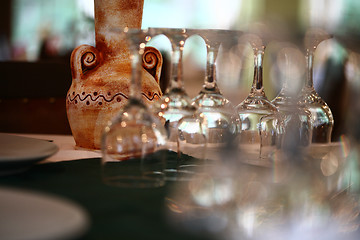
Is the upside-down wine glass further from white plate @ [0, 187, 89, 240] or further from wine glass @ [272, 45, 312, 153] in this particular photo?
white plate @ [0, 187, 89, 240]

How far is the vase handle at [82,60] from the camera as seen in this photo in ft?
3.31

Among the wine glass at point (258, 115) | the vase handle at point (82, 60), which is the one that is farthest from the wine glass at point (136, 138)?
the vase handle at point (82, 60)

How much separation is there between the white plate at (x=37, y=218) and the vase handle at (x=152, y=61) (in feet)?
2.12

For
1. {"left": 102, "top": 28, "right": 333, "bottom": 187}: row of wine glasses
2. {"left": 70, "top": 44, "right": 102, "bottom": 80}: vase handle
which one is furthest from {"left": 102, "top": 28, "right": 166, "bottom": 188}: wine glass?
{"left": 70, "top": 44, "right": 102, "bottom": 80}: vase handle

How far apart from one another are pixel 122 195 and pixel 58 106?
1.51 metres

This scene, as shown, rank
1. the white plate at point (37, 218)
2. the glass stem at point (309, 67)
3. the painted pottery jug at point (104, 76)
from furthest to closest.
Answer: the painted pottery jug at point (104, 76) → the glass stem at point (309, 67) → the white plate at point (37, 218)

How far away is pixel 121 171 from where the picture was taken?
0.69 metres

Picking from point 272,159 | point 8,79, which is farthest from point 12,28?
point 272,159

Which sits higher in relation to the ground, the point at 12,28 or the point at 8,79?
the point at 12,28

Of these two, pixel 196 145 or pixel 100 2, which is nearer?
pixel 196 145

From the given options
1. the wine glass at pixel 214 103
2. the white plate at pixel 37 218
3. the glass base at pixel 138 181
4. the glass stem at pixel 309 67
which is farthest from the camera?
the glass stem at pixel 309 67

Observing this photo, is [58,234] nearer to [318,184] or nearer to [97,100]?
[318,184]

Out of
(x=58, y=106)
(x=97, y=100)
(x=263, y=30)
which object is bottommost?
(x=58, y=106)

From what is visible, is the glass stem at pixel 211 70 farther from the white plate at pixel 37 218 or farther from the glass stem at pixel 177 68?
the white plate at pixel 37 218
